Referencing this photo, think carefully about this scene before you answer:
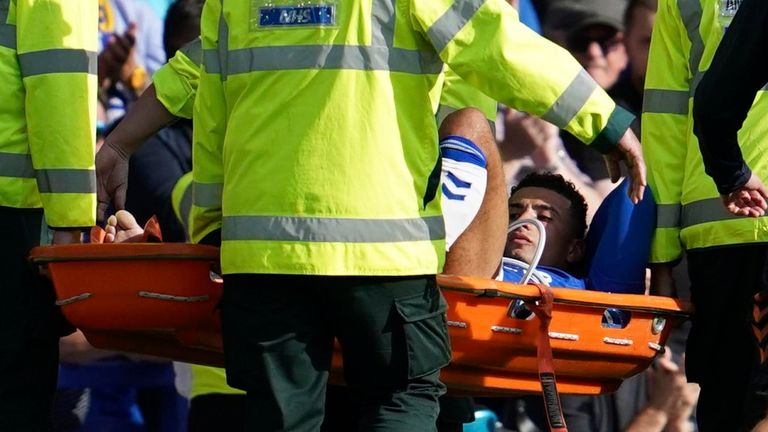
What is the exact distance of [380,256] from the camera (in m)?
4.12

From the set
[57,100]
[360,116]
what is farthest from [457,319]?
[57,100]

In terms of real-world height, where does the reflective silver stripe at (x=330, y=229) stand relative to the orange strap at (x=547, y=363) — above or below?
above

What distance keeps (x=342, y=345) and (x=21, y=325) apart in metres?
1.29

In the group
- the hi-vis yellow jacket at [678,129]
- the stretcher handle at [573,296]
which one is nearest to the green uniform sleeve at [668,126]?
the hi-vis yellow jacket at [678,129]

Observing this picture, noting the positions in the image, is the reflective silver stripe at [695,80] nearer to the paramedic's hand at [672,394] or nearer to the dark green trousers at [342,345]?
the dark green trousers at [342,345]

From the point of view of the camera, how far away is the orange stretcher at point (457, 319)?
450cm

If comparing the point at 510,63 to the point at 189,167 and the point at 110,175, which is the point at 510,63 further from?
the point at 189,167

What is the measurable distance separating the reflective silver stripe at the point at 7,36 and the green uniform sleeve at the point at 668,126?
77.0 inches

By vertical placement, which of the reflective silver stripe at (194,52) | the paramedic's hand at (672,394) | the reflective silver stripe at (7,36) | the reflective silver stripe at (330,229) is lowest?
the paramedic's hand at (672,394)

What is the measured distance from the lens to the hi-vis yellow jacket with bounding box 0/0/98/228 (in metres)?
4.95

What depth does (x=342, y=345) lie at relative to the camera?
4.27m

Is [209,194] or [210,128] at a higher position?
[210,128]

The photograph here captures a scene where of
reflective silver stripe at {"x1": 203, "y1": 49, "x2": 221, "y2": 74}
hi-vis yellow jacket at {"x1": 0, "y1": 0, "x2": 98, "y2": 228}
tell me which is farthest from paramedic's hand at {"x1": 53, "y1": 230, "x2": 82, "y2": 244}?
reflective silver stripe at {"x1": 203, "y1": 49, "x2": 221, "y2": 74}

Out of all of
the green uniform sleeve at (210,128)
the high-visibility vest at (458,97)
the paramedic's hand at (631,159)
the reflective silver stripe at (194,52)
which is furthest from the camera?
the high-visibility vest at (458,97)
